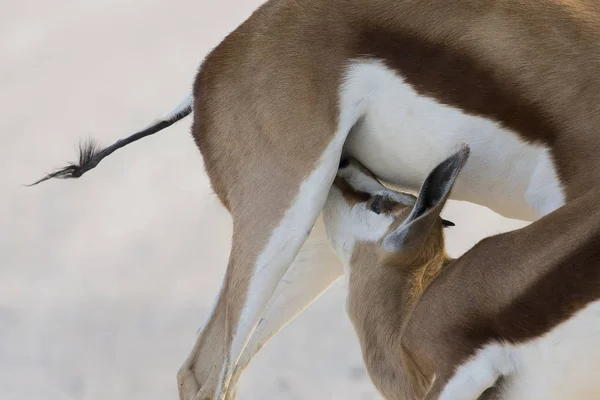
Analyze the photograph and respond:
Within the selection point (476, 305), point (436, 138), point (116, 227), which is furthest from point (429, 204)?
point (116, 227)

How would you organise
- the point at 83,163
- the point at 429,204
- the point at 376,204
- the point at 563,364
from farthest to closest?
the point at 83,163
the point at 376,204
the point at 429,204
the point at 563,364

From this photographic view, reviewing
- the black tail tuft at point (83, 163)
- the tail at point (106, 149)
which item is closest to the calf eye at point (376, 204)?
the tail at point (106, 149)

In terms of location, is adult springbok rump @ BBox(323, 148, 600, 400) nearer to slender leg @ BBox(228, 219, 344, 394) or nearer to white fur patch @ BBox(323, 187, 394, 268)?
white fur patch @ BBox(323, 187, 394, 268)

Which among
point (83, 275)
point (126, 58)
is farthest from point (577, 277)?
point (126, 58)

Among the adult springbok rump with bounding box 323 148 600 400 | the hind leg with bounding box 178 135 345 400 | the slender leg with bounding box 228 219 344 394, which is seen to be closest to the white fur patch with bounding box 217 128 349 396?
the hind leg with bounding box 178 135 345 400

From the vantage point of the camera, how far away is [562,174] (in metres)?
3.01

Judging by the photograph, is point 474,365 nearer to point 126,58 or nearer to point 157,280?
point 157,280

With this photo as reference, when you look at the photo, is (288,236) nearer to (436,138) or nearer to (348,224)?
(348,224)

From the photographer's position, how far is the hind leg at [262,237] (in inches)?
121

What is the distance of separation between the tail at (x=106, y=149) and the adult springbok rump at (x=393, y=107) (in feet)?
0.92

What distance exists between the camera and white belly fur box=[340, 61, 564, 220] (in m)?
3.06

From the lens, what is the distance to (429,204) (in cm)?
292

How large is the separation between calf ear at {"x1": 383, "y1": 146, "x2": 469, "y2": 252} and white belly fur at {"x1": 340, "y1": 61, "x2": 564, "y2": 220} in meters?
0.22

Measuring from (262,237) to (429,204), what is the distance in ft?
1.70
